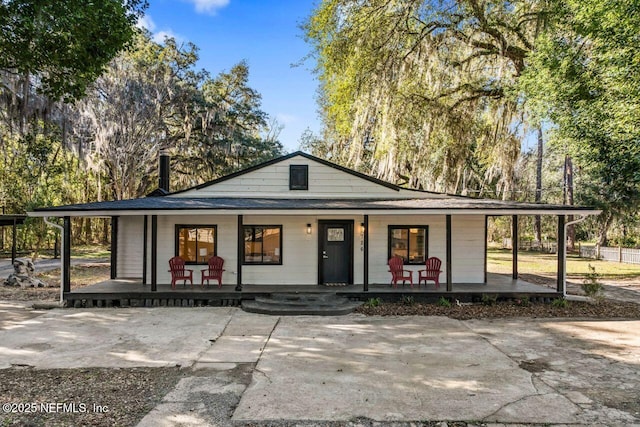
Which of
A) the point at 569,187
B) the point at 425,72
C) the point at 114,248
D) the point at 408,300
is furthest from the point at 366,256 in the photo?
the point at 569,187

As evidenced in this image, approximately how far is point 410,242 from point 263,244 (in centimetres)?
403

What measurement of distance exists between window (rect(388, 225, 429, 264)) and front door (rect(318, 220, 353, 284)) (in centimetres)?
116

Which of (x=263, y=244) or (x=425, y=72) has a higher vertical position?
(x=425, y=72)

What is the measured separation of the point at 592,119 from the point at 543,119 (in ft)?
4.05

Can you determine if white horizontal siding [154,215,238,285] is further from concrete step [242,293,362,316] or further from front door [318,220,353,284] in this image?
front door [318,220,353,284]

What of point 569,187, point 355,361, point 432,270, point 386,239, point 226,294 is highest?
point 569,187

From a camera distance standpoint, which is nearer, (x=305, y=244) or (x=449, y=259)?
(x=449, y=259)

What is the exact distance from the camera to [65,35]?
7246mm

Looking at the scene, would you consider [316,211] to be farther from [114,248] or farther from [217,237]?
[114,248]

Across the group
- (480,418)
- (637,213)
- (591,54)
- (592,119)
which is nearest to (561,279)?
(592,119)

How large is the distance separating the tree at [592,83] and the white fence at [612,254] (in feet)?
39.9

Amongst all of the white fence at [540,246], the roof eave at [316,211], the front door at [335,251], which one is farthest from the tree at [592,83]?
the white fence at [540,246]

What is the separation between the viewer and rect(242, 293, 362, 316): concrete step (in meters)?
8.23

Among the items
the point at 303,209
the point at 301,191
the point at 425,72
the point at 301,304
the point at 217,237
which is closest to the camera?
the point at 301,304
